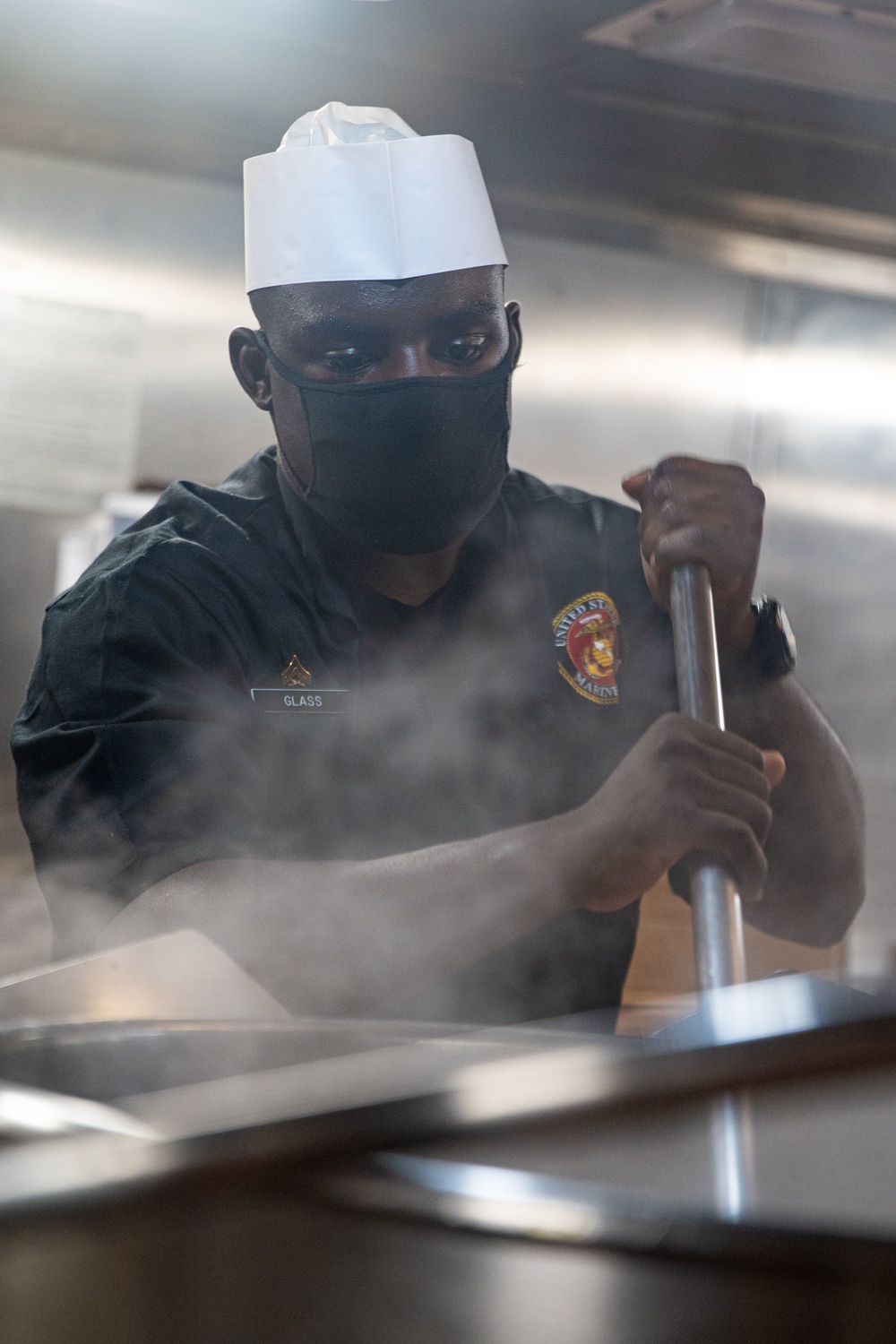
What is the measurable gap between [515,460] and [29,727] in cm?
89

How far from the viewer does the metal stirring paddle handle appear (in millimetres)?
649

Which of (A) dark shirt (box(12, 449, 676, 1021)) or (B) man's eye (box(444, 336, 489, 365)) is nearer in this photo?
(A) dark shirt (box(12, 449, 676, 1021))

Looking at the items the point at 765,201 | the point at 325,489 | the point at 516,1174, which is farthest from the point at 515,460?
the point at 516,1174

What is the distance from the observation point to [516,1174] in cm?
24

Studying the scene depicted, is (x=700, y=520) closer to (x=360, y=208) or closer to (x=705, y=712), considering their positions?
(x=705, y=712)

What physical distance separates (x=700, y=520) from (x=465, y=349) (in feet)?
0.68

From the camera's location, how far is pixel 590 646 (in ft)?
3.33

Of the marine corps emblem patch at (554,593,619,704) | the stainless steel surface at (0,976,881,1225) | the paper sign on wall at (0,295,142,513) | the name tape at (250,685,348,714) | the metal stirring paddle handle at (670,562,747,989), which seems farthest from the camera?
the paper sign on wall at (0,295,142,513)

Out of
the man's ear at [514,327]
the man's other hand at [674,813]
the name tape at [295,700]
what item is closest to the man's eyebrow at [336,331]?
the man's ear at [514,327]

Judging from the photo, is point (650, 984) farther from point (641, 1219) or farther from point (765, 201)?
point (641, 1219)

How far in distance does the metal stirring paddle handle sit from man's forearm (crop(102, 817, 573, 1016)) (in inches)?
3.9

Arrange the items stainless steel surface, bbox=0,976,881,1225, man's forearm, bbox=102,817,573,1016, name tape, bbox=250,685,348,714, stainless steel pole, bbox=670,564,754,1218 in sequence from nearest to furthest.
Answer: stainless steel surface, bbox=0,976,881,1225, stainless steel pole, bbox=670,564,754,1218, man's forearm, bbox=102,817,573,1016, name tape, bbox=250,685,348,714

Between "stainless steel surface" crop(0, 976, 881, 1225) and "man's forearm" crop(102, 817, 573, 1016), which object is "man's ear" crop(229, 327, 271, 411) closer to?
"man's forearm" crop(102, 817, 573, 1016)

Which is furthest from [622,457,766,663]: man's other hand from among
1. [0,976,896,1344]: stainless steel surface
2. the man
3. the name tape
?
[0,976,896,1344]: stainless steel surface
